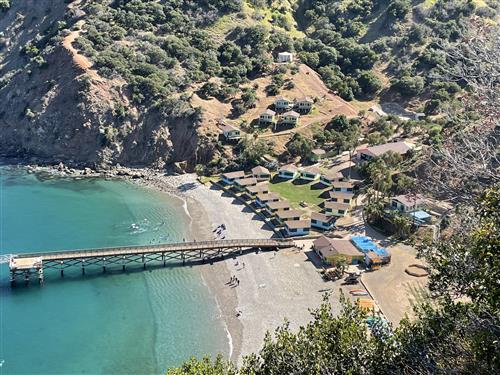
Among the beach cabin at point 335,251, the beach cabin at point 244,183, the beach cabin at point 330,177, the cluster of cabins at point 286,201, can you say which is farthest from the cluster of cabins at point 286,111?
the beach cabin at point 335,251

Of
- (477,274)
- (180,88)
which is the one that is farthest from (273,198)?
(477,274)

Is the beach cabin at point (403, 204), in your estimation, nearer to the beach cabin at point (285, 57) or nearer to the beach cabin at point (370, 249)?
the beach cabin at point (370, 249)

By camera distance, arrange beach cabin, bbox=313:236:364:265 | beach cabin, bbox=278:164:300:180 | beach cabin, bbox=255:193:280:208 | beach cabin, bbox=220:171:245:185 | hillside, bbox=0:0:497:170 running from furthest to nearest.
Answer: hillside, bbox=0:0:497:170 → beach cabin, bbox=278:164:300:180 → beach cabin, bbox=220:171:245:185 → beach cabin, bbox=255:193:280:208 → beach cabin, bbox=313:236:364:265

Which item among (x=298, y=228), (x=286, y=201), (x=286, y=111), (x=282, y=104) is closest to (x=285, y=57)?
A: (x=282, y=104)

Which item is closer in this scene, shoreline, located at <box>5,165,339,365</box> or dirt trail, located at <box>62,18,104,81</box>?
shoreline, located at <box>5,165,339,365</box>

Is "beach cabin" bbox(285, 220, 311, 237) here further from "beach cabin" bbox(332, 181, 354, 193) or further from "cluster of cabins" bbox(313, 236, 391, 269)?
"beach cabin" bbox(332, 181, 354, 193)

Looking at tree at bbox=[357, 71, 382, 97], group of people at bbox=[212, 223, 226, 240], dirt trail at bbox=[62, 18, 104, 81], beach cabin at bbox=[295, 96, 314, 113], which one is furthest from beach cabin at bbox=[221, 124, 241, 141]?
tree at bbox=[357, 71, 382, 97]

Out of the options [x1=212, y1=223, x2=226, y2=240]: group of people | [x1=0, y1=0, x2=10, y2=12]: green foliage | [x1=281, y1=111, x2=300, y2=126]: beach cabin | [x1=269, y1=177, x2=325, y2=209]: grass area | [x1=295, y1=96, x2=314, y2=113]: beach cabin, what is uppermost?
[x1=0, y1=0, x2=10, y2=12]: green foliage
